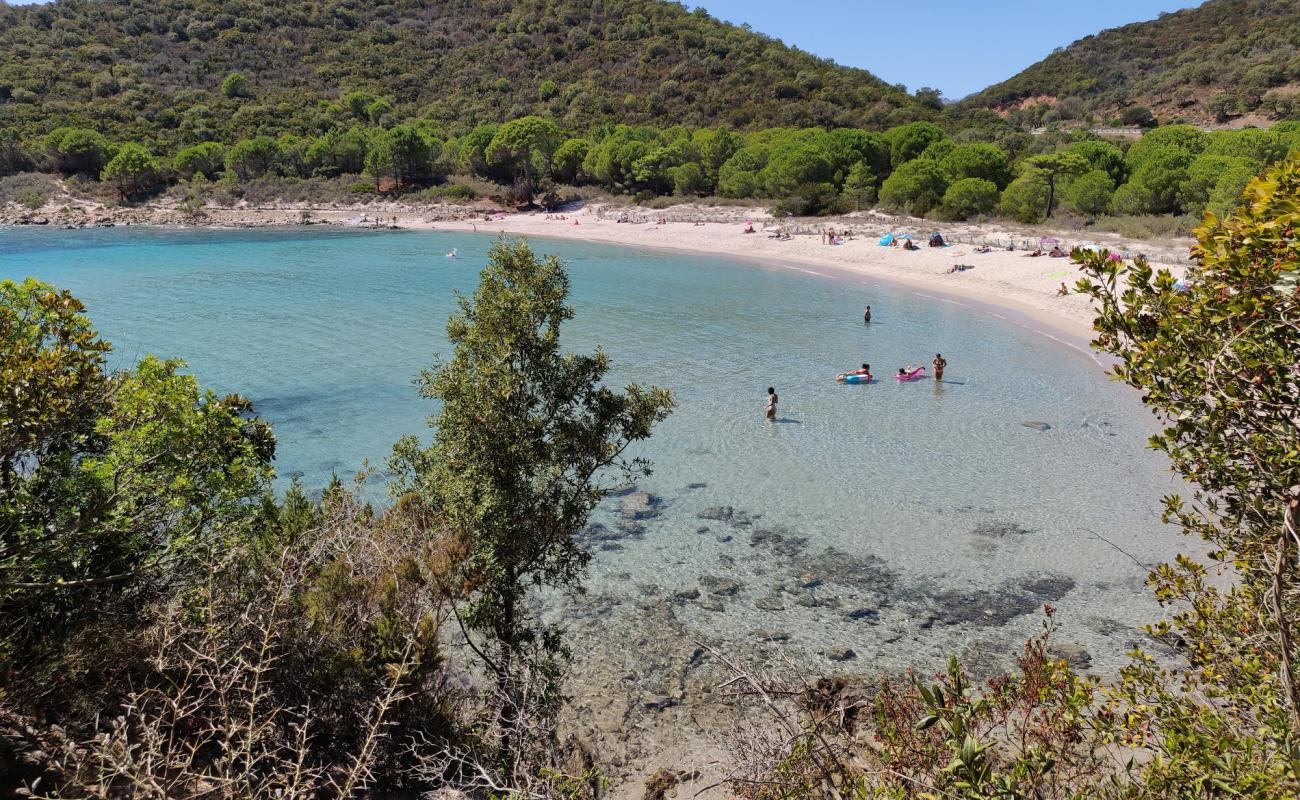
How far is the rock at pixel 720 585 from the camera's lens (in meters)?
15.2

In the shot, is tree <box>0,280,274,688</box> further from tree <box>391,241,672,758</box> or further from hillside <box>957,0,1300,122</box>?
hillside <box>957,0,1300,122</box>

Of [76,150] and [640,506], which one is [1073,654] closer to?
[640,506]

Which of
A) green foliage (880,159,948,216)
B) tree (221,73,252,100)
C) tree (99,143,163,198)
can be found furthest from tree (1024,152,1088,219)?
tree (221,73,252,100)

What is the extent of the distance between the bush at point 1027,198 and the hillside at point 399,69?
51.5 m

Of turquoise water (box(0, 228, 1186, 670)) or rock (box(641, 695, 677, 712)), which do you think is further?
turquoise water (box(0, 228, 1186, 670))

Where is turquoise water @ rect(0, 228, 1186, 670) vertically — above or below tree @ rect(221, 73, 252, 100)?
below

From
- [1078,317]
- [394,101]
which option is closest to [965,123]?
[1078,317]

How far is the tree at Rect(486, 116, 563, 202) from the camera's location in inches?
3324

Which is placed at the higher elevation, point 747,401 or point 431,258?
point 431,258

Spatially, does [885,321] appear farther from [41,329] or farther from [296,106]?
[296,106]

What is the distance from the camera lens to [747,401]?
27.2m

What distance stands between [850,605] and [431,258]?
54.7 meters

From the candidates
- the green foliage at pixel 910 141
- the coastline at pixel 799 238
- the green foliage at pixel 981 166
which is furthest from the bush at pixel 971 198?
the green foliage at pixel 910 141

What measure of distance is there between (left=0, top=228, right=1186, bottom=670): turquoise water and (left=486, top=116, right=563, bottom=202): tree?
127 feet
